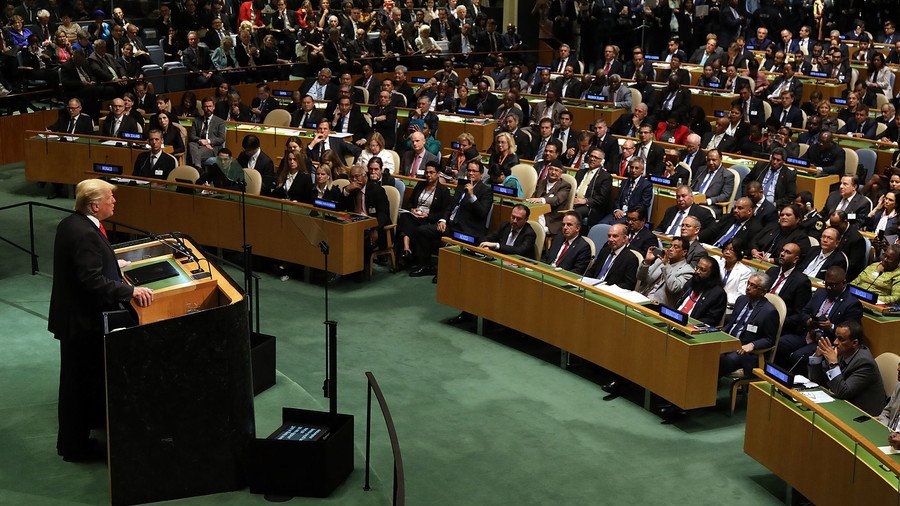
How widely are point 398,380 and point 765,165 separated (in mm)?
5374

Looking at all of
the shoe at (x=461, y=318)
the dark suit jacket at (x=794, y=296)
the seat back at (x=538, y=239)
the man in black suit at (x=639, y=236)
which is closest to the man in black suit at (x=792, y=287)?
the dark suit jacket at (x=794, y=296)

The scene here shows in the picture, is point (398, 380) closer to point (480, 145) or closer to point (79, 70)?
point (480, 145)

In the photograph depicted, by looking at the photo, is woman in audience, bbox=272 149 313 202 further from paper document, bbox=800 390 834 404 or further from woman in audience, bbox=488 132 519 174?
paper document, bbox=800 390 834 404

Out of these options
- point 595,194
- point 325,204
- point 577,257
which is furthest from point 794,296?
point 325,204

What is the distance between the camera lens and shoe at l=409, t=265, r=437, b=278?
11.3 m

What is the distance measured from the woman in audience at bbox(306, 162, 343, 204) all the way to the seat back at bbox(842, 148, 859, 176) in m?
5.81

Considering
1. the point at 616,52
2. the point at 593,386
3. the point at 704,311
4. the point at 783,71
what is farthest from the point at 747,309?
the point at 616,52

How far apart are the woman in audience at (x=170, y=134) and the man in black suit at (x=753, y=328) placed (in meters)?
7.77

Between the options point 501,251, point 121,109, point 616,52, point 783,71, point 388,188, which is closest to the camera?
point 501,251

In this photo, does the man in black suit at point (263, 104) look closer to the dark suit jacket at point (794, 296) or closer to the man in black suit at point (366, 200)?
the man in black suit at point (366, 200)

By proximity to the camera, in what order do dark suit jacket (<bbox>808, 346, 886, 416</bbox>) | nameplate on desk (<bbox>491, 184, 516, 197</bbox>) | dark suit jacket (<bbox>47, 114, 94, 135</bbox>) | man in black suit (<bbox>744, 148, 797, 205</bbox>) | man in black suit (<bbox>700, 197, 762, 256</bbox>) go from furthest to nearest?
dark suit jacket (<bbox>47, 114, 94, 135</bbox>)
man in black suit (<bbox>744, 148, 797, 205</bbox>)
nameplate on desk (<bbox>491, 184, 516, 197</bbox>)
man in black suit (<bbox>700, 197, 762, 256</bbox>)
dark suit jacket (<bbox>808, 346, 886, 416</bbox>)

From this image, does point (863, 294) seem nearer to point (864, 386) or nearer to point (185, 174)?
point (864, 386)

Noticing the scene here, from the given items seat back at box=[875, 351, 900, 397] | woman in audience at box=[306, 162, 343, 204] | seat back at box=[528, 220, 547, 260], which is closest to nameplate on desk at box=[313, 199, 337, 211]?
woman in audience at box=[306, 162, 343, 204]

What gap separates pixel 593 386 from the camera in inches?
341
